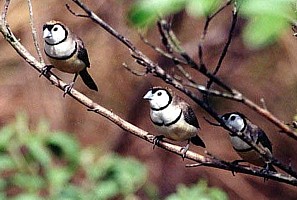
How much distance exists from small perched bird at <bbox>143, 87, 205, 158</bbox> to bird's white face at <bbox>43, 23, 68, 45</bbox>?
0.84 ft

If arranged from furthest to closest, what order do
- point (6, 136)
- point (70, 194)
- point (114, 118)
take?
point (6, 136)
point (70, 194)
point (114, 118)

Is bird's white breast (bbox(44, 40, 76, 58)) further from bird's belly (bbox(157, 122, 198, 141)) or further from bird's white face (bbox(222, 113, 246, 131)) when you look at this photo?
bird's white face (bbox(222, 113, 246, 131))

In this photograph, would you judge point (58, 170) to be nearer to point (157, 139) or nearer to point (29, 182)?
point (29, 182)

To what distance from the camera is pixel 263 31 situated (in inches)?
21.4

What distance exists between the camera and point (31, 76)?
5266mm

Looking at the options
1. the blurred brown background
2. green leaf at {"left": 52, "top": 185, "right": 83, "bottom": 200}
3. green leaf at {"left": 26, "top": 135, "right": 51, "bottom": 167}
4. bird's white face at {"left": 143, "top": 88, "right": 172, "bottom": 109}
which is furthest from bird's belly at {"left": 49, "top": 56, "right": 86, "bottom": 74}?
the blurred brown background

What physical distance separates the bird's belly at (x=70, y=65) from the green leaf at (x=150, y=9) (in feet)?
3.25

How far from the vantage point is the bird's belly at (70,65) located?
1604mm

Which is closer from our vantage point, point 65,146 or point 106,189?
point 106,189

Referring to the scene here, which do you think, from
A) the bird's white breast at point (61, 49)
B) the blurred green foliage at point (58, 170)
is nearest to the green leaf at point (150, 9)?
the bird's white breast at point (61, 49)

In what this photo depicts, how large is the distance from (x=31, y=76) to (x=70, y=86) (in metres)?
3.80

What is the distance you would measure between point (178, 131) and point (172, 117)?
2.1 inches

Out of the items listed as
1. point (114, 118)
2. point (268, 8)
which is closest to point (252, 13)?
point (268, 8)

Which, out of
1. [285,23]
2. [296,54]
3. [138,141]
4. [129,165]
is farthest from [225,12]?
[285,23]
